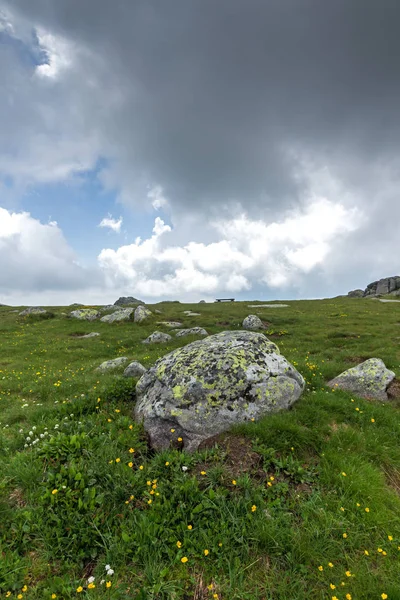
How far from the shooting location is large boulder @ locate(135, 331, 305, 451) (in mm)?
8211

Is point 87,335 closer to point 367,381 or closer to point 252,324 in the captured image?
point 252,324

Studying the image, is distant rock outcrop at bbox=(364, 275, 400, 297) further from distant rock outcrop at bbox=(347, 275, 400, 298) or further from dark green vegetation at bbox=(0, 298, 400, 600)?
dark green vegetation at bbox=(0, 298, 400, 600)

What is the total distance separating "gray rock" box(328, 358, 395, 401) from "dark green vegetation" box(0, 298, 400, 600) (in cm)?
157

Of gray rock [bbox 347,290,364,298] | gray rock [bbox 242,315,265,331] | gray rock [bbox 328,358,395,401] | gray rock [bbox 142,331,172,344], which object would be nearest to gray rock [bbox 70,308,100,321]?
gray rock [bbox 142,331,172,344]

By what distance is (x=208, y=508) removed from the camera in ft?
19.6

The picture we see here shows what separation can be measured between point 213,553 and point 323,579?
1.77 m

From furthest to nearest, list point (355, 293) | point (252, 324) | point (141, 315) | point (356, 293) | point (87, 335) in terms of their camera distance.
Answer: point (355, 293) < point (356, 293) < point (141, 315) < point (87, 335) < point (252, 324)

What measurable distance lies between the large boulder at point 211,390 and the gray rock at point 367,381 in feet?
9.88

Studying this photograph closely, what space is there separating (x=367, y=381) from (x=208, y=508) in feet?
28.8

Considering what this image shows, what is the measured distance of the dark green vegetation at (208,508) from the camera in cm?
482

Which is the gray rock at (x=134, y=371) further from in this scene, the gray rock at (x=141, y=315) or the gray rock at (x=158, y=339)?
Answer: the gray rock at (x=141, y=315)

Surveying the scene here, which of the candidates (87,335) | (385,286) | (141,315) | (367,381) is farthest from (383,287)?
(367,381)

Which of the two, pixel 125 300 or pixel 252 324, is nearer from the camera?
pixel 252 324

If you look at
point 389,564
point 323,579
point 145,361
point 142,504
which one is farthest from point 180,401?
point 145,361
